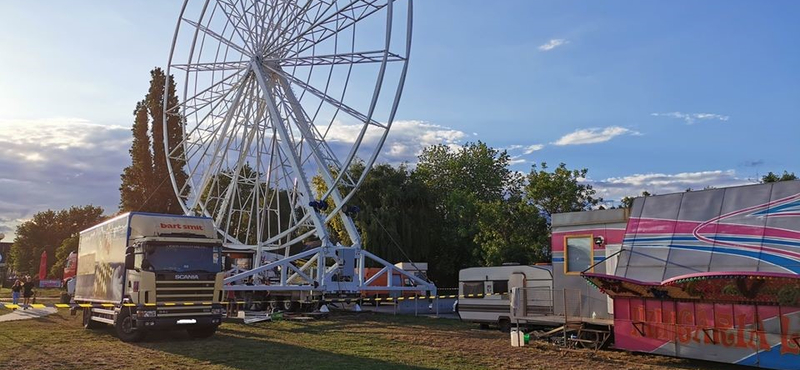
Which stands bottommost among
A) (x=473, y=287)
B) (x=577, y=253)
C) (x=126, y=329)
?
(x=126, y=329)

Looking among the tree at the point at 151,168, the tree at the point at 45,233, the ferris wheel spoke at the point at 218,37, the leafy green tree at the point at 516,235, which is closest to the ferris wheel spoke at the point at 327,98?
the ferris wheel spoke at the point at 218,37

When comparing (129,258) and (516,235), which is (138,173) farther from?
(129,258)

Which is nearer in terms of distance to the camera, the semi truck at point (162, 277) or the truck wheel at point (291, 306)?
the semi truck at point (162, 277)

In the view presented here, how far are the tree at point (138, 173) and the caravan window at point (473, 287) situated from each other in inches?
1413

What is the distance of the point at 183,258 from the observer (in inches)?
730

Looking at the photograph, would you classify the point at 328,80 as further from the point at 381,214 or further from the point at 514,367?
the point at 381,214

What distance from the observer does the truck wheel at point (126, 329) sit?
1794 cm

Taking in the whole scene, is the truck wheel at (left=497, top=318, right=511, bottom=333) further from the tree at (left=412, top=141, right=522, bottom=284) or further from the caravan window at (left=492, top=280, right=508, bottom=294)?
the tree at (left=412, top=141, right=522, bottom=284)

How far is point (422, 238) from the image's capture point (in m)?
48.6

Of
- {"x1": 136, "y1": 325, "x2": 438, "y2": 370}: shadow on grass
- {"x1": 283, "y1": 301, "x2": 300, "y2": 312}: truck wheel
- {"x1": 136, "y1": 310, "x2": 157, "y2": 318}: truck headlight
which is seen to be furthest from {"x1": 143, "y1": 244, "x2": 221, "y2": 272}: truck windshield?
{"x1": 283, "y1": 301, "x2": 300, "y2": 312}: truck wheel

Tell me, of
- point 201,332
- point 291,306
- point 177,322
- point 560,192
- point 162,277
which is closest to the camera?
point 162,277

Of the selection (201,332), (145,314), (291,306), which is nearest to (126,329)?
(145,314)

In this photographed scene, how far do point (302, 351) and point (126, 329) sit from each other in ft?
18.6

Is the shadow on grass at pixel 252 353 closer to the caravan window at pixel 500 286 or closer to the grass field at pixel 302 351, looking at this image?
the grass field at pixel 302 351
